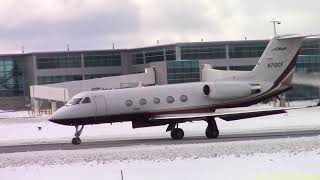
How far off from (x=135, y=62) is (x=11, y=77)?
29.5m

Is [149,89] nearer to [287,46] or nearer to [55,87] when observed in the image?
[287,46]

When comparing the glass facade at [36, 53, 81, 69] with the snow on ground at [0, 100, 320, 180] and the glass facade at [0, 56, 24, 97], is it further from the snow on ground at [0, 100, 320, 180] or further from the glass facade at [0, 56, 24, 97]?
the snow on ground at [0, 100, 320, 180]

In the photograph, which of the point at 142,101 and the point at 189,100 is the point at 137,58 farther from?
the point at 142,101

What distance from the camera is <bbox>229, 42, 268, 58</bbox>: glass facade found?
4624 inches

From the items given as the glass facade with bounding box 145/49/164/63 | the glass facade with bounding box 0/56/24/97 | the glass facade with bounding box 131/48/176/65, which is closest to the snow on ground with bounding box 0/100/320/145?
the glass facade with bounding box 131/48/176/65

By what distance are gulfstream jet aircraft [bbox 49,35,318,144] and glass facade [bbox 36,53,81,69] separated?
101580 millimetres

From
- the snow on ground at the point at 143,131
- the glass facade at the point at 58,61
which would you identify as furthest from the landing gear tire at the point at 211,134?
the glass facade at the point at 58,61

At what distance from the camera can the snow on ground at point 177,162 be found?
50.5ft

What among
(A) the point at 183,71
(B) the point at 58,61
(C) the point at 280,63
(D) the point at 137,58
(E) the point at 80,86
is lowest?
(E) the point at 80,86

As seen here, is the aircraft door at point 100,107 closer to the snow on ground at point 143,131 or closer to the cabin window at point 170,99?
the snow on ground at point 143,131

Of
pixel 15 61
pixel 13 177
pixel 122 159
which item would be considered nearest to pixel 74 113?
pixel 122 159

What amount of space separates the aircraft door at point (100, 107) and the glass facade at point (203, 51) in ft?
289

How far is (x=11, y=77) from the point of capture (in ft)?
451

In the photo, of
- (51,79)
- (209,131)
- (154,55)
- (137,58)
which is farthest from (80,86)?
(209,131)
